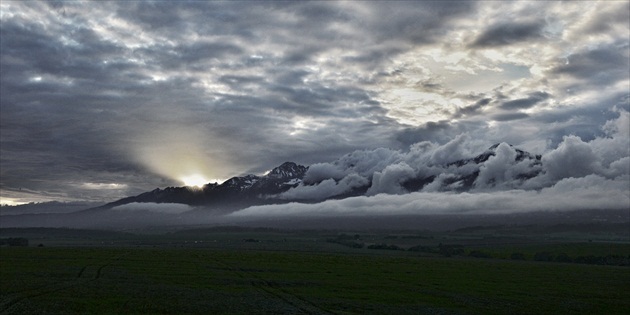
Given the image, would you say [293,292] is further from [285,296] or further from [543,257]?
[543,257]

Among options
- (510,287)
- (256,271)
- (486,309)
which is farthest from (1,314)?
(510,287)

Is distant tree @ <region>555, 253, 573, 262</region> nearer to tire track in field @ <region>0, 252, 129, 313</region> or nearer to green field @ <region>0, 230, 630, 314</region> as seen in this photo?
green field @ <region>0, 230, 630, 314</region>

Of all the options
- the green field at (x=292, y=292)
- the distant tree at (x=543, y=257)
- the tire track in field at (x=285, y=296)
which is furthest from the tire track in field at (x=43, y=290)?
the distant tree at (x=543, y=257)

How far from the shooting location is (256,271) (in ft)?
356

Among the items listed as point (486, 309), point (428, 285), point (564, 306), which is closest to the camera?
point (486, 309)

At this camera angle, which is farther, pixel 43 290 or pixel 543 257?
pixel 543 257

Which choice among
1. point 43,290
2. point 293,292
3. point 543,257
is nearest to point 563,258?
point 543,257

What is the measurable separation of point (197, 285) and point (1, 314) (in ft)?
107

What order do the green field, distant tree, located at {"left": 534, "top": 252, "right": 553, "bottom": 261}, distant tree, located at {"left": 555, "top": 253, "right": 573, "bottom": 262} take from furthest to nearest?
1. distant tree, located at {"left": 534, "top": 252, "right": 553, "bottom": 261}
2. distant tree, located at {"left": 555, "top": 253, "right": 573, "bottom": 262}
3. the green field

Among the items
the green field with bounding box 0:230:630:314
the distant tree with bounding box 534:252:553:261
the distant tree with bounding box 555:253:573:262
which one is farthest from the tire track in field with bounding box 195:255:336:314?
the distant tree with bounding box 555:253:573:262

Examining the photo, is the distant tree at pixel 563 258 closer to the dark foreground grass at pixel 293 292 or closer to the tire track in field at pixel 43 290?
the dark foreground grass at pixel 293 292

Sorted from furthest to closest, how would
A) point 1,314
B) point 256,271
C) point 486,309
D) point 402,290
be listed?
point 256,271 → point 402,290 → point 486,309 → point 1,314

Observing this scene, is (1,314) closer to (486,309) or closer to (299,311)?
(299,311)

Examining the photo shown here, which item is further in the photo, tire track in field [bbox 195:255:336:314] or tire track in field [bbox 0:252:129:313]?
tire track in field [bbox 195:255:336:314]
